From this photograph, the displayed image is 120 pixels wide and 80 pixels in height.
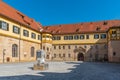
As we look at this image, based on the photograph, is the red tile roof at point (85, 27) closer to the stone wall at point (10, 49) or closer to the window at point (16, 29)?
the stone wall at point (10, 49)

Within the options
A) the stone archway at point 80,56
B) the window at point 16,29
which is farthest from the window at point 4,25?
the stone archway at point 80,56

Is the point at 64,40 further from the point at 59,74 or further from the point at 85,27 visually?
the point at 59,74

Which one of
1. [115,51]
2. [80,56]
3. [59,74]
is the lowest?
[59,74]

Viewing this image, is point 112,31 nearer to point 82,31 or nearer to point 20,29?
point 82,31

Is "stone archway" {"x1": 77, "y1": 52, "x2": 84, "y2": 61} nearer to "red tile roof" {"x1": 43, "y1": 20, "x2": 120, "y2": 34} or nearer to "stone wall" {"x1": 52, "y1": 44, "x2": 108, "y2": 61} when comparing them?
"stone wall" {"x1": 52, "y1": 44, "x2": 108, "y2": 61}

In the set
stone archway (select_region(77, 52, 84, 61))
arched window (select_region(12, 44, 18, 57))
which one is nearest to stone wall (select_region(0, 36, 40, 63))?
arched window (select_region(12, 44, 18, 57))

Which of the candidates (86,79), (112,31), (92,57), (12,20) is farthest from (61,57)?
(86,79)

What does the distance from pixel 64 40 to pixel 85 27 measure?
733 centimetres

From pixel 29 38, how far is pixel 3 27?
11.0 meters

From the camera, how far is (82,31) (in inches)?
1962

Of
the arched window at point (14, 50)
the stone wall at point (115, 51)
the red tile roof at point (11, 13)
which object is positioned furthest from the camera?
the stone wall at point (115, 51)

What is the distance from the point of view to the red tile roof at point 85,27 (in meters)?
48.8

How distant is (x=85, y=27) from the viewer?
168 ft

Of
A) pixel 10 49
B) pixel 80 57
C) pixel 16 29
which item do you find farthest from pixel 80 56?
pixel 10 49
